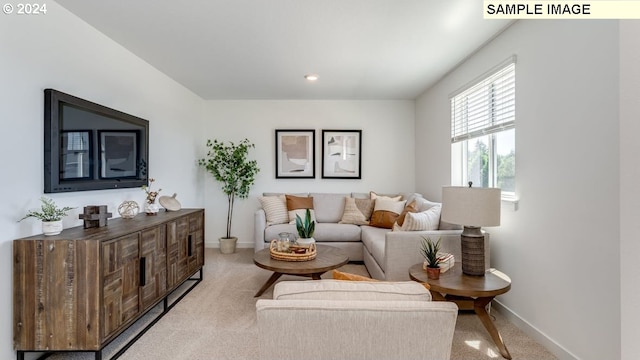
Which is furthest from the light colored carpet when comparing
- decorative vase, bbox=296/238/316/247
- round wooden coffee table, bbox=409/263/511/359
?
decorative vase, bbox=296/238/316/247

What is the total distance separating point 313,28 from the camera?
2.61 m

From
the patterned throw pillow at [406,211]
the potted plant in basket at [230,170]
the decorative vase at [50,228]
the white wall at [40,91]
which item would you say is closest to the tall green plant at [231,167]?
the potted plant in basket at [230,170]

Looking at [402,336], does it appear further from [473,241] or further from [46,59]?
[46,59]

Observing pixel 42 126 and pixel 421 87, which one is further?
pixel 421 87

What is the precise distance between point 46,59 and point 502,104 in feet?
11.8

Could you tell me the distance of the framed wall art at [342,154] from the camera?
508cm

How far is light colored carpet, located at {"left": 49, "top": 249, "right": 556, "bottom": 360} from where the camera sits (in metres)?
2.10

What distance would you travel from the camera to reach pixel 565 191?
201 centimetres

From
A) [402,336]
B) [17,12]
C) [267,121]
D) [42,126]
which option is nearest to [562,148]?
[402,336]

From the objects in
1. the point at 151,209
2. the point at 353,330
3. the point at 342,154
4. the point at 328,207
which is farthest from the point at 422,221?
the point at 151,209

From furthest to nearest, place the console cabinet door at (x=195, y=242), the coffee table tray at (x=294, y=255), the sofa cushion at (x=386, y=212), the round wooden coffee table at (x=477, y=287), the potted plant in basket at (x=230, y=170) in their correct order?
the potted plant in basket at (x=230, y=170) < the sofa cushion at (x=386, y=212) < the console cabinet door at (x=195, y=242) < the coffee table tray at (x=294, y=255) < the round wooden coffee table at (x=477, y=287)

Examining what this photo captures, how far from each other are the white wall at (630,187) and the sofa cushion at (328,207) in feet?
12.8

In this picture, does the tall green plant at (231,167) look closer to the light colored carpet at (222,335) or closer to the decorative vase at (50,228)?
the light colored carpet at (222,335)

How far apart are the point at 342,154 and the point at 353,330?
13.7ft
